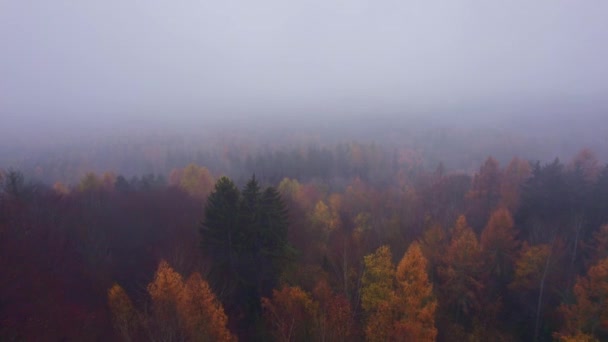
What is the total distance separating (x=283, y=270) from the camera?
16.3 metres

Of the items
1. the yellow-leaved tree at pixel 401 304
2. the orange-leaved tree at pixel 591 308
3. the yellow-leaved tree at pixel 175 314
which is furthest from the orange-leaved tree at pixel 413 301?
the yellow-leaved tree at pixel 175 314

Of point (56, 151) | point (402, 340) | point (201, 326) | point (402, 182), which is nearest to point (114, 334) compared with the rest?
point (201, 326)

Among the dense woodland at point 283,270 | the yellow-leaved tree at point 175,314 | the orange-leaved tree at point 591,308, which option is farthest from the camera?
the orange-leaved tree at point 591,308

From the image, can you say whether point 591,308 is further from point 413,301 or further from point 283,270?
point 283,270

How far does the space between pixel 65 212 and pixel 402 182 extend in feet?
126

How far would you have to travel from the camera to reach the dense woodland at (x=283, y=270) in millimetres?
11109

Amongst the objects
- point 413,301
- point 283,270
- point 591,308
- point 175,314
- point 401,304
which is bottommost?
point 591,308

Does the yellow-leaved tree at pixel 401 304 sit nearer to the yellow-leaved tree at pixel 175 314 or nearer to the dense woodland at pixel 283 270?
the dense woodland at pixel 283 270

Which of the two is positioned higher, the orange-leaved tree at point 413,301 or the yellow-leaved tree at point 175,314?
the yellow-leaved tree at point 175,314

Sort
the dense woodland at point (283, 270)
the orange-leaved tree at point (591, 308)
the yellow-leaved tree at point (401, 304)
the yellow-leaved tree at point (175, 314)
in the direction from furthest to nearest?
1. the orange-leaved tree at point (591, 308)
2. the yellow-leaved tree at point (401, 304)
3. the dense woodland at point (283, 270)
4. the yellow-leaved tree at point (175, 314)

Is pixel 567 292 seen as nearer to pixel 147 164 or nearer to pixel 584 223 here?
pixel 584 223

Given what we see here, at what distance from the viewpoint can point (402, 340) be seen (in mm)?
12492

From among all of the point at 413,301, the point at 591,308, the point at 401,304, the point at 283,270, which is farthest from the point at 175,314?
the point at 591,308

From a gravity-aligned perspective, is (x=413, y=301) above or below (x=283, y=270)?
below
